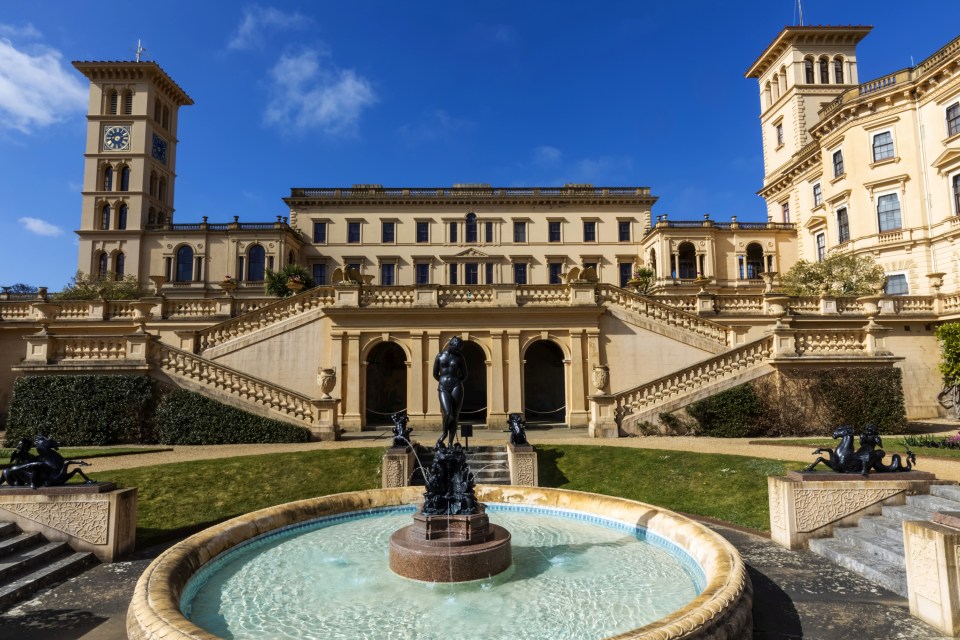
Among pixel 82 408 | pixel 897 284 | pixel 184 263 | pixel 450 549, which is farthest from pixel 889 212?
pixel 184 263

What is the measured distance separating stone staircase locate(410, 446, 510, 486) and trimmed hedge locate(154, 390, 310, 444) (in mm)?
5896

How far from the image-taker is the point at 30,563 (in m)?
7.47

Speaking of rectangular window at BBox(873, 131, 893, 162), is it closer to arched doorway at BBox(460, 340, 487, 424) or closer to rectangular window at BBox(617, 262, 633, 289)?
rectangular window at BBox(617, 262, 633, 289)

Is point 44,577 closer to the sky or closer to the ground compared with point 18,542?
closer to the ground

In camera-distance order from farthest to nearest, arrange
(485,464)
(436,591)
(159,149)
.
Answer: (159,149)
(485,464)
(436,591)

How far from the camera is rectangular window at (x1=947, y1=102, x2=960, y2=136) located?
3162 centimetres

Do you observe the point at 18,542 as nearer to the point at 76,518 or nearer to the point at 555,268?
the point at 76,518

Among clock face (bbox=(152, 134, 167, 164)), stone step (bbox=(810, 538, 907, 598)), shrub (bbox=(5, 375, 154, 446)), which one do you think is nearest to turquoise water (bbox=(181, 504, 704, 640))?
stone step (bbox=(810, 538, 907, 598))

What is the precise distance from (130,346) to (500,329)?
13.8 meters

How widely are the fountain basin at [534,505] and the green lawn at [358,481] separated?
254cm

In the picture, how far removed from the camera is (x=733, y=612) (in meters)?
5.04

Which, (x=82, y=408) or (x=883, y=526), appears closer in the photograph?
(x=883, y=526)

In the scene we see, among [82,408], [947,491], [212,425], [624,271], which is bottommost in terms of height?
[947,491]

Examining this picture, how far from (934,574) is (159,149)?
70.2 metres
